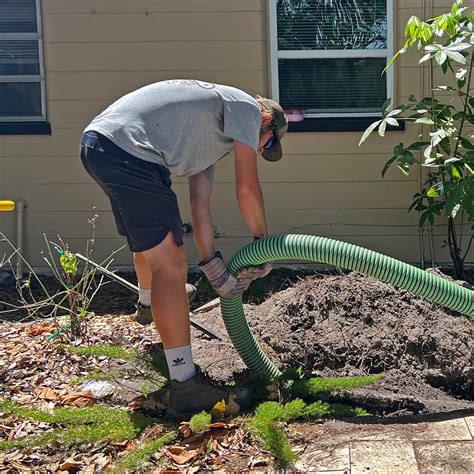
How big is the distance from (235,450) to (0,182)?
4.18 meters

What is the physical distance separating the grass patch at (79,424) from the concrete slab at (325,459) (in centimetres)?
80

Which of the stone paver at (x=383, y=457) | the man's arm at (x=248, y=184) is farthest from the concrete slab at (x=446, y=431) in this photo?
the man's arm at (x=248, y=184)

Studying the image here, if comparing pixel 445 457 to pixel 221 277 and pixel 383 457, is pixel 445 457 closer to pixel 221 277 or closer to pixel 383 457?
pixel 383 457

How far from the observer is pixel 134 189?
354 cm

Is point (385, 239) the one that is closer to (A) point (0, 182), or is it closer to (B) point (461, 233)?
(B) point (461, 233)

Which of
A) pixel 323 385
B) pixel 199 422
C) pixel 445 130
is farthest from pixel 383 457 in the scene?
pixel 445 130

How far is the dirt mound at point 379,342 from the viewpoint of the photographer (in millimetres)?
3887

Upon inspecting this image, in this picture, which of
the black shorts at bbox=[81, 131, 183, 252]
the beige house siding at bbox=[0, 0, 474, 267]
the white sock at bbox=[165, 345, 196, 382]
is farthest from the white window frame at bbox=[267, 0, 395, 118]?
the white sock at bbox=[165, 345, 196, 382]

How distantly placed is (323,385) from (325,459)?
2.11ft

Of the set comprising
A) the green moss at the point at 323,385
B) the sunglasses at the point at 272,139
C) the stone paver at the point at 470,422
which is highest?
the sunglasses at the point at 272,139

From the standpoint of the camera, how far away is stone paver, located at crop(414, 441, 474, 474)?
10.0 feet

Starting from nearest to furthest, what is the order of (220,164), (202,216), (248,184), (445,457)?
(445,457) < (248,184) < (202,216) < (220,164)

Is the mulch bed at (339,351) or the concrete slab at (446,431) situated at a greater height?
the mulch bed at (339,351)

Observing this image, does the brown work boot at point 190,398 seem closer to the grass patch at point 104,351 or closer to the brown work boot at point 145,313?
the grass patch at point 104,351
